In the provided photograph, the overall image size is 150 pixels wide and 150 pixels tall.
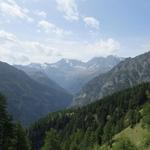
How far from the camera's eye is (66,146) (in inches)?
5689

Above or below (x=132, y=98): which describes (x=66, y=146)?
below

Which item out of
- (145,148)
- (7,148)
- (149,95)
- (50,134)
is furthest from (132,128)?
(7,148)

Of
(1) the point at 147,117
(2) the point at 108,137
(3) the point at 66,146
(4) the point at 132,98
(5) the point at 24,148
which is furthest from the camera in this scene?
(4) the point at 132,98

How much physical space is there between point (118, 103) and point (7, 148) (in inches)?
6021

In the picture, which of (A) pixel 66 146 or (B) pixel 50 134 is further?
(A) pixel 66 146

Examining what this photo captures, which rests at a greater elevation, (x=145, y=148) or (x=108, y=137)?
(x=145, y=148)

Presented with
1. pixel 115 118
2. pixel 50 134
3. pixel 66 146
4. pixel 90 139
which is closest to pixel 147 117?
pixel 50 134

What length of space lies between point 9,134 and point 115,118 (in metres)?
127

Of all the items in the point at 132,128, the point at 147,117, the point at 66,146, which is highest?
the point at 147,117

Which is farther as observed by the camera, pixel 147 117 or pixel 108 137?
pixel 108 137

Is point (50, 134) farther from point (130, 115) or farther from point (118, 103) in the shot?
point (118, 103)

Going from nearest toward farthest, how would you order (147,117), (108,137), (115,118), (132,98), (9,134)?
1. (9,134)
2. (147,117)
3. (108,137)
4. (115,118)
5. (132,98)

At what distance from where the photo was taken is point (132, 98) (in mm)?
188500

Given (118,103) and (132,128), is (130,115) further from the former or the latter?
(118,103)
